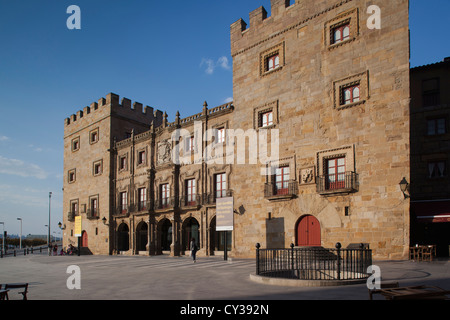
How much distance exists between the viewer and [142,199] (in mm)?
33719

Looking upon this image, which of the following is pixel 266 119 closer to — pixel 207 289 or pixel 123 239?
pixel 207 289

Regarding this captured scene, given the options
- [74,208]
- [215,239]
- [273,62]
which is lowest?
[215,239]

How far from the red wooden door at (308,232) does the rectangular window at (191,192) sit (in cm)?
1051

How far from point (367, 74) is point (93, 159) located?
29082 mm

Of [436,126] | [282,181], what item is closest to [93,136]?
[282,181]

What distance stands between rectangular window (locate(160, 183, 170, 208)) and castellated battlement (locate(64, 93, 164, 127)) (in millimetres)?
8500

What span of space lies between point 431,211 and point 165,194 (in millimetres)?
19974

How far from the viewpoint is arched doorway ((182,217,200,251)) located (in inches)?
1158

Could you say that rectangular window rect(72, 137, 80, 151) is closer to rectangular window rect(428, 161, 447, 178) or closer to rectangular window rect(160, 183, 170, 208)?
rectangular window rect(160, 183, 170, 208)

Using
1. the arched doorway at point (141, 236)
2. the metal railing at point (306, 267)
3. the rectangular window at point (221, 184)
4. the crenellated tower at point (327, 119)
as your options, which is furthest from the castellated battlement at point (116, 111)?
the metal railing at point (306, 267)

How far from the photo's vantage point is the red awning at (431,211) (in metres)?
19.1

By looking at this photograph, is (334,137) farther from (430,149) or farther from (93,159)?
(93,159)

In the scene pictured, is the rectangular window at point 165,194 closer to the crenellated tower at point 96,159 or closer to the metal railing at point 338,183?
the crenellated tower at point 96,159

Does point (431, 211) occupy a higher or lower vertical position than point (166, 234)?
higher
